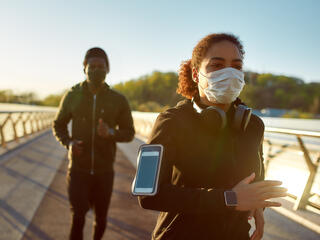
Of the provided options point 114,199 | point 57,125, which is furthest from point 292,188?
point 114,199

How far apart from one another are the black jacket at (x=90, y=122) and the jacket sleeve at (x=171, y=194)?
180 centimetres

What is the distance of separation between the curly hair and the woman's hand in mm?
577

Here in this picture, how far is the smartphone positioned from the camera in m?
1.17

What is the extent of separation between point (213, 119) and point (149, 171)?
1.15 feet

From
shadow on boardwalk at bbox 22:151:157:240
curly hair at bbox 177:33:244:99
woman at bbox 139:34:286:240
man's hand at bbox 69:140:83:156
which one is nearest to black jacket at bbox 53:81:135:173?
man's hand at bbox 69:140:83:156

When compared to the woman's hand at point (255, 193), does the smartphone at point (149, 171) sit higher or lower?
higher

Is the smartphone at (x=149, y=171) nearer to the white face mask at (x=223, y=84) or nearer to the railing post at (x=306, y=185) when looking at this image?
the white face mask at (x=223, y=84)

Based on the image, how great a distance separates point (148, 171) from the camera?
46.8 inches

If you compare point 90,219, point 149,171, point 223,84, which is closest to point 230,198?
point 149,171

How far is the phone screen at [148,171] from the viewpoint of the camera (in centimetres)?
117

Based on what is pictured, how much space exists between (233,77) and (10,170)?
262 inches

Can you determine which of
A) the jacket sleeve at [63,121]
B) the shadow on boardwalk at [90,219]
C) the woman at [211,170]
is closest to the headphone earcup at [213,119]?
the woman at [211,170]

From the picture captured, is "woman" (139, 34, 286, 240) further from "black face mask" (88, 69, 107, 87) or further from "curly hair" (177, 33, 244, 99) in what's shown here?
"black face mask" (88, 69, 107, 87)

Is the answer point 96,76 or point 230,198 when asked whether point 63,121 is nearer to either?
point 96,76
